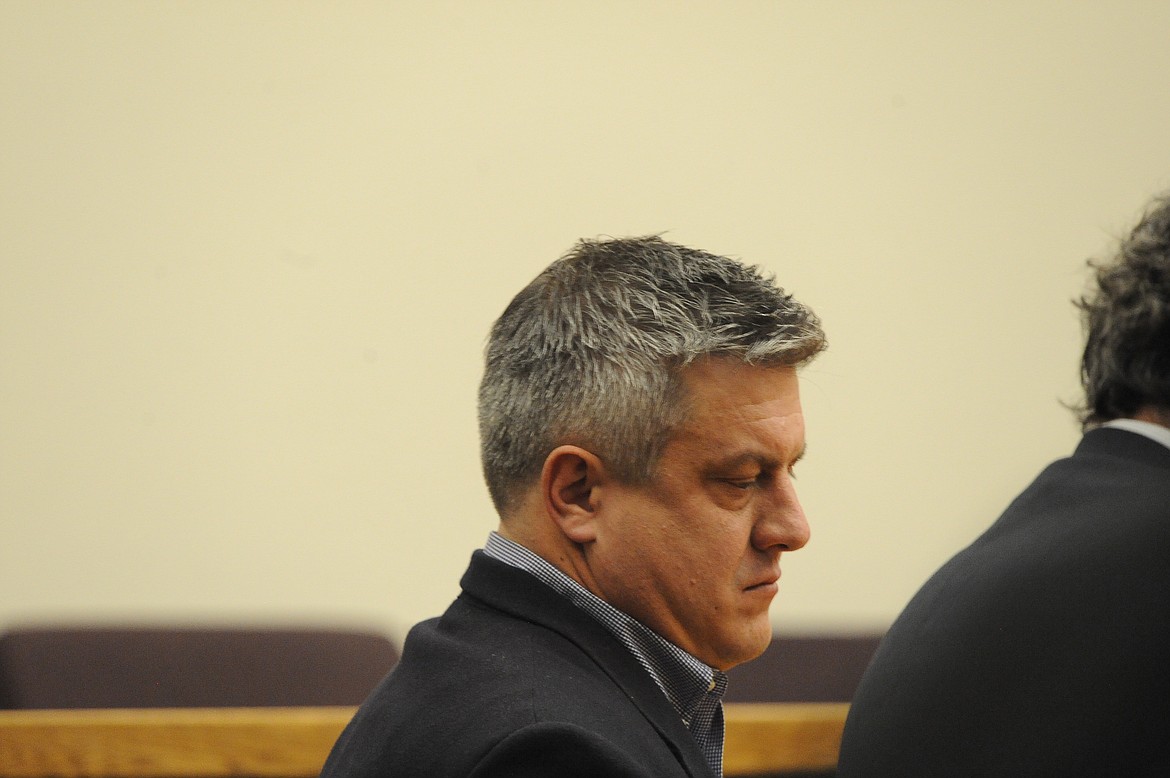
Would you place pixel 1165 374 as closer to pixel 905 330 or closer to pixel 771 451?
pixel 771 451

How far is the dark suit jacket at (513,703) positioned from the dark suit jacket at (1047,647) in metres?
0.37

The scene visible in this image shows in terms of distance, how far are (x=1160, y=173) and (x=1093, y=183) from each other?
6.8 inches

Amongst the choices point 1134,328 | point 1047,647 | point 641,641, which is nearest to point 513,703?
point 641,641

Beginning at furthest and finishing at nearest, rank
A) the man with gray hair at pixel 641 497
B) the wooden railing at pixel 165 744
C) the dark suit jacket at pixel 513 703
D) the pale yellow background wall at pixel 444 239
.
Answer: the pale yellow background wall at pixel 444 239, the wooden railing at pixel 165 744, the man with gray hair at pixel 641 497, the dark suit jacket at pixel 513 703

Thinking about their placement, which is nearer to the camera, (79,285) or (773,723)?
(773,723)

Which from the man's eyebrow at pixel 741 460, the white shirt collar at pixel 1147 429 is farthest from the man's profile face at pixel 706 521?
the white shirt collar at pixel 1147 429

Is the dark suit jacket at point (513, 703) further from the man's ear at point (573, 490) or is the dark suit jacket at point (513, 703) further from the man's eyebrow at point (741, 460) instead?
the man's eyebrow at point (741, 460)

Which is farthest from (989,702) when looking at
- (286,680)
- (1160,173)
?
(1160,173)

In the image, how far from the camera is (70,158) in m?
2.69

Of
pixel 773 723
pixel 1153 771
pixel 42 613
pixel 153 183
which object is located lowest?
pixel 42 613

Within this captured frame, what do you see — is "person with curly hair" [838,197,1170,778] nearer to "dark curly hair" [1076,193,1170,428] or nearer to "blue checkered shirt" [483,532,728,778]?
"dark curly hair" [1076,193,1170,428]

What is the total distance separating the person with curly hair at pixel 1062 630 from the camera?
1124 mm

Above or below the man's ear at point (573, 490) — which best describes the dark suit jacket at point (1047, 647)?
below

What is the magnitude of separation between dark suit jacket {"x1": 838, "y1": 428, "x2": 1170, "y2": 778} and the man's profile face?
0.32m
